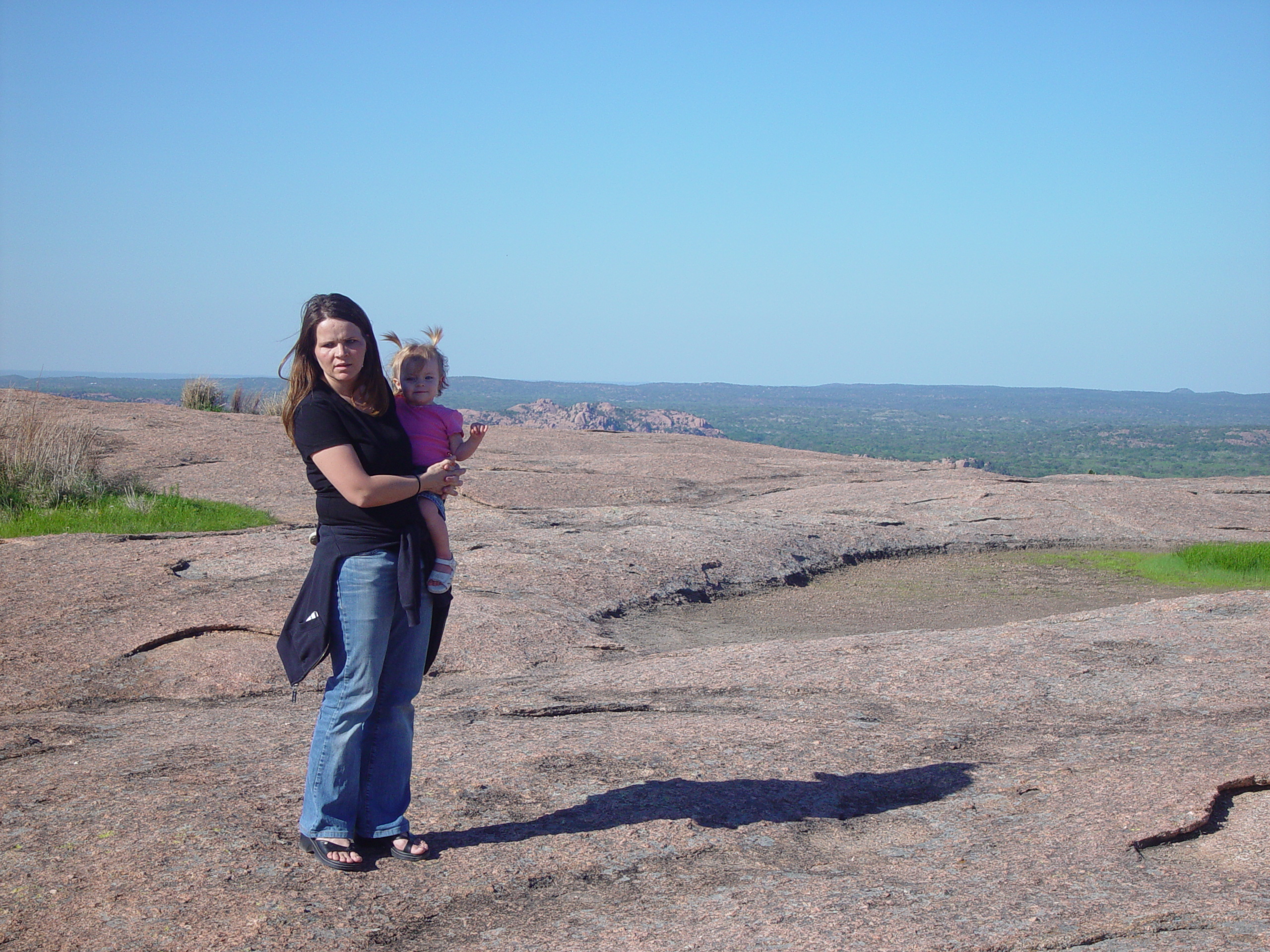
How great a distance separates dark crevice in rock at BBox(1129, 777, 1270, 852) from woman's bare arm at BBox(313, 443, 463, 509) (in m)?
2.46

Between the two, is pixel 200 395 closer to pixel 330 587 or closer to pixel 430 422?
pixel 430 422

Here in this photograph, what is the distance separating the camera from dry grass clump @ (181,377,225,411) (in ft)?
65.0

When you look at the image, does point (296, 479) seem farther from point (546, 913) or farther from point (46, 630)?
point (546, 913)

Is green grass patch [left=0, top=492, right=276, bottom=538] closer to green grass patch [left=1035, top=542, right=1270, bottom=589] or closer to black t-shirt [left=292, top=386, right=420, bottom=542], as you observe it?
black t-shirt [left=292, top=386, right=420, bottom=542]

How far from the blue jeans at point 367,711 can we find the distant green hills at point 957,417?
1531 cm

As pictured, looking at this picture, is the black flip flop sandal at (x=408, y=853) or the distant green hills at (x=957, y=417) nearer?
the black flip flop sandal at (x=408, y=853)

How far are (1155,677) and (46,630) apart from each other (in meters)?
5.74

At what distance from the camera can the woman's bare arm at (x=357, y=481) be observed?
118 inches

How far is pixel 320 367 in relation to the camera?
124 inches

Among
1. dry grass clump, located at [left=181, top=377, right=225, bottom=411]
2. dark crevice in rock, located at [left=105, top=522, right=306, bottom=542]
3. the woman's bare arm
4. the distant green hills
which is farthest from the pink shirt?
dry grass clump, located at [left=181, top=377, right=225, bottom=411]

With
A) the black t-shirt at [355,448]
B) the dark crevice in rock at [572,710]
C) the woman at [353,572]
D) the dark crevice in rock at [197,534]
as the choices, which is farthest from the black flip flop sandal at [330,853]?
the dark crevice in rock at [197,534]

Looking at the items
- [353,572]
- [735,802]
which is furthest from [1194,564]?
[353,572]

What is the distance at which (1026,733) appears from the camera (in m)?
4.48

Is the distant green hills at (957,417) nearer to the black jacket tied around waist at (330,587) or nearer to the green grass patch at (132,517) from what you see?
the green grass patch at (132,517)
